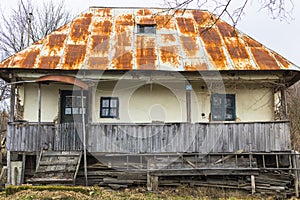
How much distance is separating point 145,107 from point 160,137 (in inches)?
78.9

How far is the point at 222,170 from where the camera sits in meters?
12.3

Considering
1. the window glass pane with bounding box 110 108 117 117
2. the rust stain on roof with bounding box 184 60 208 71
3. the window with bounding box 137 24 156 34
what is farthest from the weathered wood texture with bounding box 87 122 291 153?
the window with bounding box 137 24 156 34

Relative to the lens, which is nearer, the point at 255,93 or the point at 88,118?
the point at 88,118

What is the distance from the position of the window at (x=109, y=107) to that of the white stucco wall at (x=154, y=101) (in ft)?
0.41

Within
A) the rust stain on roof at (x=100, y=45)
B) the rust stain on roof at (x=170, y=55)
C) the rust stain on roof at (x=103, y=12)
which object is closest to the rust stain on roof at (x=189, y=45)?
the rust stain on roof at (x=170, y=55)

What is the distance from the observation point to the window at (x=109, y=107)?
46.1 ft

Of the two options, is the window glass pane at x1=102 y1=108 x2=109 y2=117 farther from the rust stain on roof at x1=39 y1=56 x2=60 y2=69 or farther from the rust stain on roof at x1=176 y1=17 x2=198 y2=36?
the rust stain on roof at x1=176 y1=17 x2=198 y2=36

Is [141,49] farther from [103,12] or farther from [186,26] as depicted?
[103,12]

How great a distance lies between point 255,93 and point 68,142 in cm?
765

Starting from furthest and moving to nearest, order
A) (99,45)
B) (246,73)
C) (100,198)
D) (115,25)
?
(115,25)
(99,45)
(246,73)
(100,198)

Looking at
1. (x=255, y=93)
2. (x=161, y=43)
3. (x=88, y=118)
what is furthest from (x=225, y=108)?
(x=88, y=118)

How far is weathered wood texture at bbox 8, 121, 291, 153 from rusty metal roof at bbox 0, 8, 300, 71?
84.7 inches

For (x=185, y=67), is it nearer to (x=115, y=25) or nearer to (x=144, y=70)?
(x=144, y=70)

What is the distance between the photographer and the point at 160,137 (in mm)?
12516
